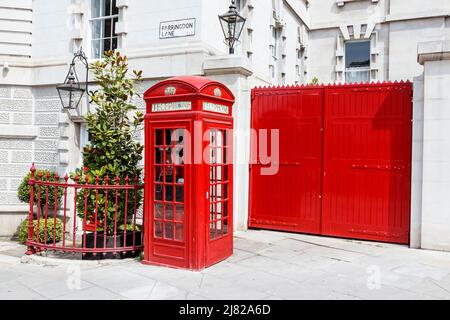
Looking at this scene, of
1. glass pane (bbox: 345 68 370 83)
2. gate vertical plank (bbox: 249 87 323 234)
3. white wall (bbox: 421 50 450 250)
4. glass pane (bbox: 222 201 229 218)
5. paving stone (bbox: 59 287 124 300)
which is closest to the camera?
paving stone (bbox: 59 287 124 300)

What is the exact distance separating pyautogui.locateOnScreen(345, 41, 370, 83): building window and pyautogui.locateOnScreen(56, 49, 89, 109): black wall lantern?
9792 mm

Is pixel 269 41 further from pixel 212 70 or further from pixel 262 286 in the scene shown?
pixel 262 286

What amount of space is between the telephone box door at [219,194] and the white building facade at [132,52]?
1985 millimetres

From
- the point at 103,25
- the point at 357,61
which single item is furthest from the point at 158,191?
the point at 357,61

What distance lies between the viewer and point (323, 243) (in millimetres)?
7695

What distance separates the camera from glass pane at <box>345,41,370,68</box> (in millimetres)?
15312

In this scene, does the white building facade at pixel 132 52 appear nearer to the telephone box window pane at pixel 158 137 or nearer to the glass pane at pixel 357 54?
the glass pane at pixel 357 54

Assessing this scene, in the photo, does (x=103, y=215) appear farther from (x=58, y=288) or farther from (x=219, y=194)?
(x=219, y=194)

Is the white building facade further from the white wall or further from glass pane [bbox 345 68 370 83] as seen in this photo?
the white wall

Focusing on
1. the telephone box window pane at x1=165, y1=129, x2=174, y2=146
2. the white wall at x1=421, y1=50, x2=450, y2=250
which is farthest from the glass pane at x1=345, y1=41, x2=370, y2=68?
the telephone box window pane at x1=165, y1=129, x2=174, y2=146

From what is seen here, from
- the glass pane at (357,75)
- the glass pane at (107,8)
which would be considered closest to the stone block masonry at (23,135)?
the glass pane at (107,8)

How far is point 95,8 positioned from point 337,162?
6.73 metres

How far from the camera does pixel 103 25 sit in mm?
10094

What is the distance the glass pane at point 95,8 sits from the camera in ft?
33.4
